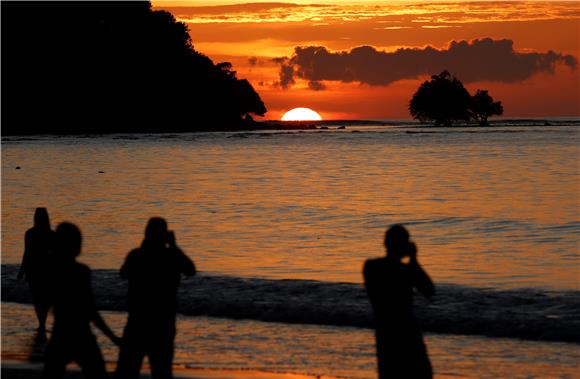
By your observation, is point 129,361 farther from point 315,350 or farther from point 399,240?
→ point 315,350

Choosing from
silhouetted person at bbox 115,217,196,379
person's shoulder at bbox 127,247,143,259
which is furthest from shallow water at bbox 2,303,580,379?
person's shoulder at bbox 127,247,143,259

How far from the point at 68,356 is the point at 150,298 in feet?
2.71

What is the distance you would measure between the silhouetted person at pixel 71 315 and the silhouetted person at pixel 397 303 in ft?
7.06

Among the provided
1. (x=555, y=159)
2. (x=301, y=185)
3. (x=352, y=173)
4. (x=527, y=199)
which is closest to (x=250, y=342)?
(x=527, y=199)

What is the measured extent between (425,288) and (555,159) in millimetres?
109322

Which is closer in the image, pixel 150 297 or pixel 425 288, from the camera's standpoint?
pixel 425 288

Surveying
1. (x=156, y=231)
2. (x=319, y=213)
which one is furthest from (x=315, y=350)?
(x=319, y=213)

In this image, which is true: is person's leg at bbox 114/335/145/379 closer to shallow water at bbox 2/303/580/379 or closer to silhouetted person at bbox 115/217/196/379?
silhouetted person at bbox 115/217/196/379

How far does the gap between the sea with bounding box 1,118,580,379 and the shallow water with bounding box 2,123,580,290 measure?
10 cm

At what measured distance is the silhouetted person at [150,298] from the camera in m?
9.38

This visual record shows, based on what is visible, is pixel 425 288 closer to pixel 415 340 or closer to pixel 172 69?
pixel 415 340

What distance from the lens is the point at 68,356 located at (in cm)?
910

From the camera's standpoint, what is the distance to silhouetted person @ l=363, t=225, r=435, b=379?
8.52m

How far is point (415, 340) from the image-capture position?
871 cm
